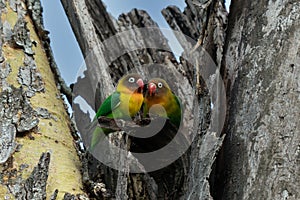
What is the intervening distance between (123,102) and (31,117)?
913 millimetres

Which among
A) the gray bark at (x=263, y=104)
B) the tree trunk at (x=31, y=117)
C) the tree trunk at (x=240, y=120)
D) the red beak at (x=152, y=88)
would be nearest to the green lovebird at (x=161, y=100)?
the red beak at (x=152, y=88)

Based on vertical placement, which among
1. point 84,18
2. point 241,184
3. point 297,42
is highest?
point 84,18

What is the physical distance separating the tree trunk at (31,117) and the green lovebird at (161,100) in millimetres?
576

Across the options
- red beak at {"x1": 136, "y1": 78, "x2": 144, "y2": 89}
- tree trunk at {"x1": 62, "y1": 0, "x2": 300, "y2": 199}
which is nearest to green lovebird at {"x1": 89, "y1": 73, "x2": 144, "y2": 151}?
red beak at {"x1": 136, "y1": 78, "x2": 144, "y2": 89}

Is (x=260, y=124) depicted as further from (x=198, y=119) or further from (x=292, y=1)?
(x=292, y=1)

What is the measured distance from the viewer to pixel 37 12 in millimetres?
3389

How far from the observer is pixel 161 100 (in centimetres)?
349

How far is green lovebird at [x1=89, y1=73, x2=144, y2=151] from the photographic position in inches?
123

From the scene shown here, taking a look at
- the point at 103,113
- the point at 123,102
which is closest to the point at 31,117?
the point at 103,113

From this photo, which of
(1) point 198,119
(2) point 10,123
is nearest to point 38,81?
(2) point 10,123

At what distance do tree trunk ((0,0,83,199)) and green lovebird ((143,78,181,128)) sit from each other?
1.89 ft

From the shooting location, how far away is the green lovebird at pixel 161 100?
3.39 meters

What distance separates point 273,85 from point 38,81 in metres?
1.27

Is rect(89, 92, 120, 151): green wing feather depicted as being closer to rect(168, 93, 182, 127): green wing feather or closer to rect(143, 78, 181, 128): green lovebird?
rect(143, 78, 181, 128): green lovebird
